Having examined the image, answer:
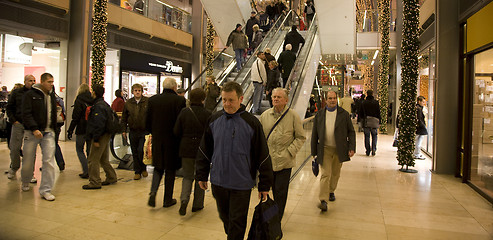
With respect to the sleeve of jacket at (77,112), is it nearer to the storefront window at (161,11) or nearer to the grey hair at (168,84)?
the grey hair at (168,84)

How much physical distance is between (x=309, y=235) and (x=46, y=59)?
12.2 metres

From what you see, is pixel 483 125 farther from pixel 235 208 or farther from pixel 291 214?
pixel 235 208

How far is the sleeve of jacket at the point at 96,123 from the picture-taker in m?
5.73

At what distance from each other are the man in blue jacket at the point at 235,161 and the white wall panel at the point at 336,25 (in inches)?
441

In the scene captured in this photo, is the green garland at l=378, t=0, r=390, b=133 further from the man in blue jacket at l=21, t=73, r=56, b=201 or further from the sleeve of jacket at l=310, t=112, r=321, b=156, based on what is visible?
the man in blue jacket at l=21, t=73, r=56, b=201

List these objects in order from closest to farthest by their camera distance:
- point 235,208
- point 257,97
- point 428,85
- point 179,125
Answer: point 235,208, point 179,125, point 257,97, point 428,85

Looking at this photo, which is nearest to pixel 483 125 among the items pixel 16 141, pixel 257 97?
pixel 257 97

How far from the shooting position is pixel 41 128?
17.2 ft

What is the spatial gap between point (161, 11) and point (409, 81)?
41.7 ft

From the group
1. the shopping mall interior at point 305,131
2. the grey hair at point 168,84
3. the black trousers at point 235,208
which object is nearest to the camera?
the black trousers at point 235,208

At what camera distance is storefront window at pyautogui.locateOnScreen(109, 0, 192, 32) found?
51.5 feet

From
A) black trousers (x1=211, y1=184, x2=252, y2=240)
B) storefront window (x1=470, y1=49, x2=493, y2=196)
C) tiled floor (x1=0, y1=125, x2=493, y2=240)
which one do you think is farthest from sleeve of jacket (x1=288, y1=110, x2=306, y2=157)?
storefront window (x1=470, y1=49, x2=493, y2=196)

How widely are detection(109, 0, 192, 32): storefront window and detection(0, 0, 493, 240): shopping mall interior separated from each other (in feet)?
0.28

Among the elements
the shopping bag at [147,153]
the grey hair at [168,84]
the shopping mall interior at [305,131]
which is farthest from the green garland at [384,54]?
the grey hair at [168,84]
